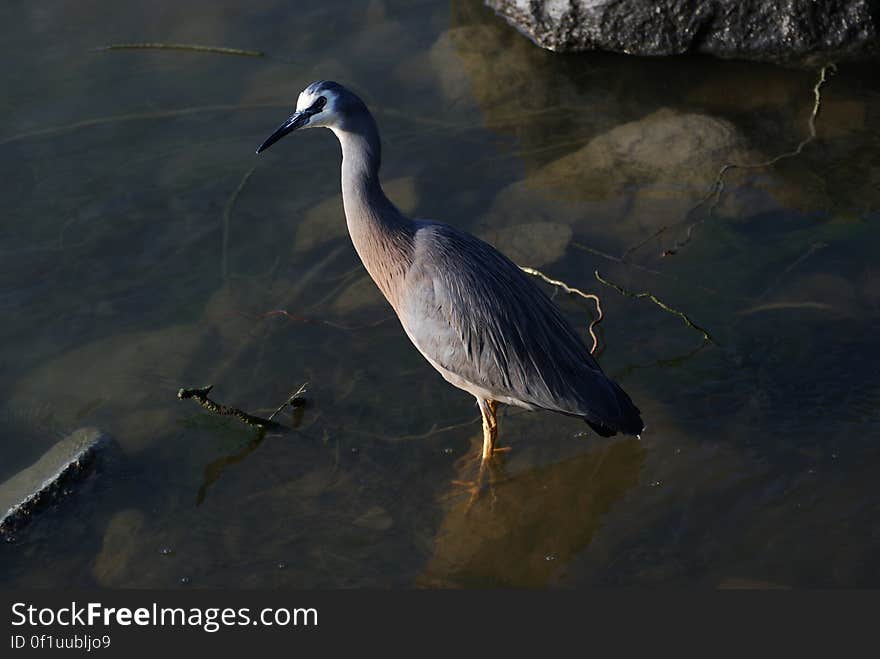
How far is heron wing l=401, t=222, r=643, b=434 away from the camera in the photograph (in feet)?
16.5

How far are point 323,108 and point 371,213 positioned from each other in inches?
20.1

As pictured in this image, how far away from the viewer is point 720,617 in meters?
4.67

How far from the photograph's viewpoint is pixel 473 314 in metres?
5.03

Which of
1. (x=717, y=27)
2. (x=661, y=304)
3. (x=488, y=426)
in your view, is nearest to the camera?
(x=488, y=426)

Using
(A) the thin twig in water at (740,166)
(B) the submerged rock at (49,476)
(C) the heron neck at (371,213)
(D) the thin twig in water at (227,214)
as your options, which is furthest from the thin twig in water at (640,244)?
(B) the submerged rock at (49,476)

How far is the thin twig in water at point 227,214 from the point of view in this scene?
631 cm

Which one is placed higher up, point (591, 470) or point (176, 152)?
point (176, 152)

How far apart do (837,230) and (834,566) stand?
7.24ft

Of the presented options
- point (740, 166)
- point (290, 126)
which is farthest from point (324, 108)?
point (740, 166)

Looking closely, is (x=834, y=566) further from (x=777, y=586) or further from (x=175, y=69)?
(x=175, y=69)

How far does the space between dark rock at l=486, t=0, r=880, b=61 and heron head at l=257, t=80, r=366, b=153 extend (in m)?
2.85

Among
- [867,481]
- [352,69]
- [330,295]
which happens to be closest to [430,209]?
[330,295]

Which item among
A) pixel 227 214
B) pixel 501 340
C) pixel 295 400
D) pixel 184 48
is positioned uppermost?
pixel 184 48

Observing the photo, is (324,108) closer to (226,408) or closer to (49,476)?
(226,408)
